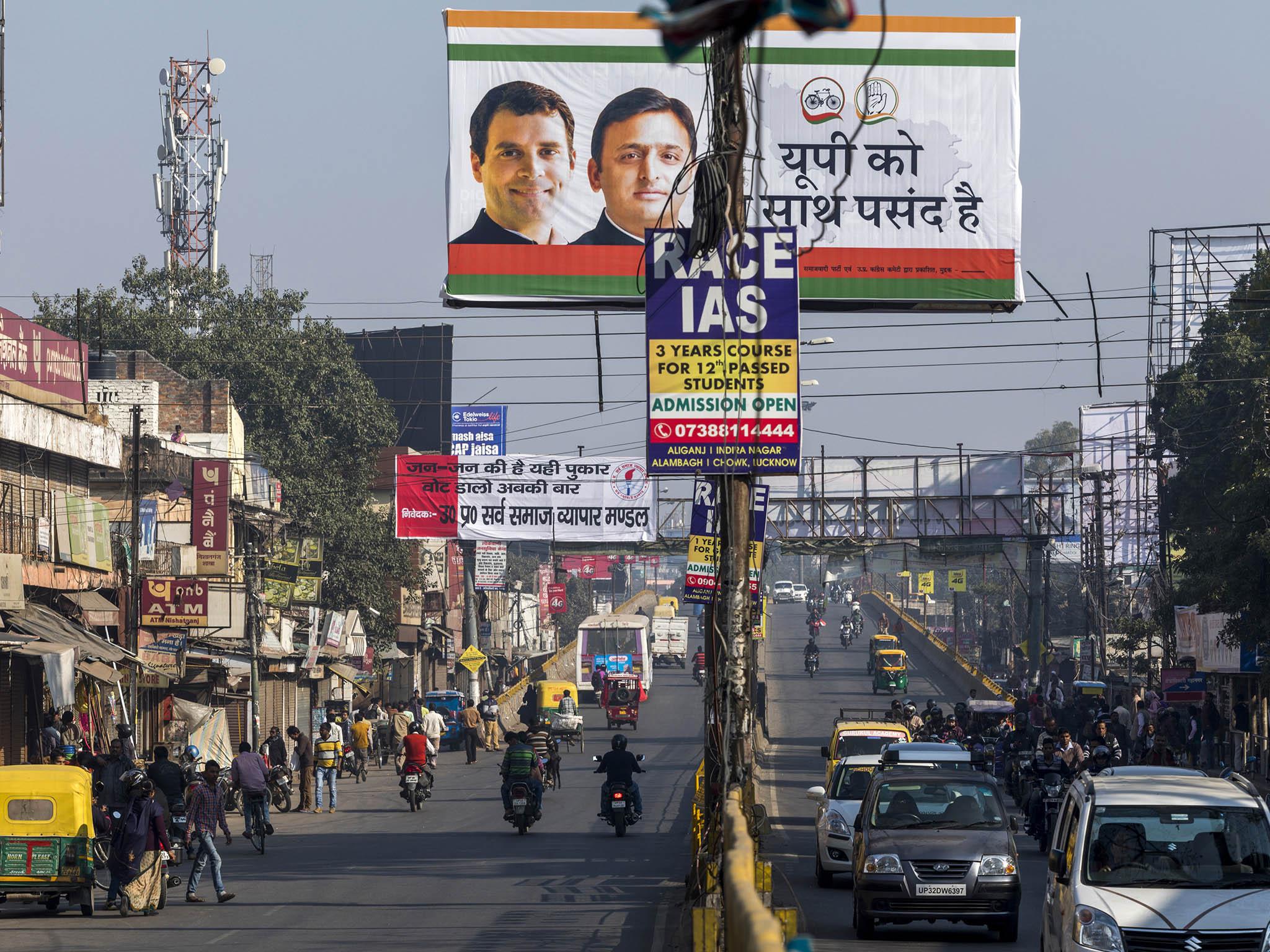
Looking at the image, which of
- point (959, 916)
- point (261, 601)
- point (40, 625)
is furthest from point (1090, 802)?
point (261, 601)

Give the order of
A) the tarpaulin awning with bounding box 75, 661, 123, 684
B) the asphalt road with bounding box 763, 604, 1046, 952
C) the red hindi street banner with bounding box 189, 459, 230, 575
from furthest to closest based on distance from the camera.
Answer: the red hindi street banner with bounding box 189, 459, 230, 575, the tarpaulin awning with bounding box 75, 661, 123, 684, the asphalt road with bounding box 763, 604, 1046, 952

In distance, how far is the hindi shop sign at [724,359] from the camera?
15125mm

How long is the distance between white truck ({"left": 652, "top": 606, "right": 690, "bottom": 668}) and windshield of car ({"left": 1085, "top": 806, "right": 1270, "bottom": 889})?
7943cm

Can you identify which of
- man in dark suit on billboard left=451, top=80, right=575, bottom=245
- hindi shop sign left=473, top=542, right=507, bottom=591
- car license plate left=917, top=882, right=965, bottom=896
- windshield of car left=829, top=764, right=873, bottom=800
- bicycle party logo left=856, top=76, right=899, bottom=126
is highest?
bicycle party logo left=856, top=76, right=899, bottom=126

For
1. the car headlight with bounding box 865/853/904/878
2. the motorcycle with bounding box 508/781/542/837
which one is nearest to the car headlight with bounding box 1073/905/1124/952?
the car headlight with bounding box 865/853/904/878

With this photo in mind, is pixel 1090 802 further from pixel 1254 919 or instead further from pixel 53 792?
pixel 53 792

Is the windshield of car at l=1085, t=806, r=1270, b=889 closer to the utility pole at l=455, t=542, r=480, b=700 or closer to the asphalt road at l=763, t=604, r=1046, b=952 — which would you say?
the asphalt road at l=763, t=604, r=1046, b=952

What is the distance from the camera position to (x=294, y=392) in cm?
6525

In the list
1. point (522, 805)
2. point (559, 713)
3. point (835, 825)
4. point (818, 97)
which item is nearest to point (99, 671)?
point (522, 805)

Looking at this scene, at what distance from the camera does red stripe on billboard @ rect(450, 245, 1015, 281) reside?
64.9ft

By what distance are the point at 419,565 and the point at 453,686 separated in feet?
46.9

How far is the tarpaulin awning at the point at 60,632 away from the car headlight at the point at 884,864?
1920 centimetres

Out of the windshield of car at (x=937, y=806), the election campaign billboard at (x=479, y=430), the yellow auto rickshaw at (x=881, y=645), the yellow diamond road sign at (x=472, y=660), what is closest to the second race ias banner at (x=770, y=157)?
the windshield of car at (x=937, y=806)

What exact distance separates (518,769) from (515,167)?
11.1m
